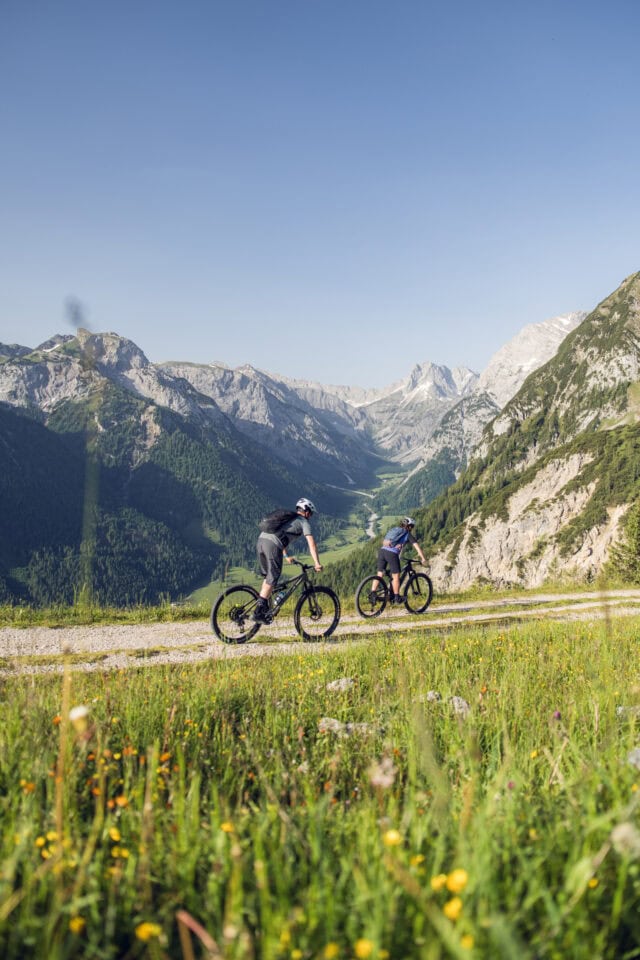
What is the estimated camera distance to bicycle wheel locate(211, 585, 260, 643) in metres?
14.1

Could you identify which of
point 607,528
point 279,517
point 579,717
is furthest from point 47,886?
point 607,528

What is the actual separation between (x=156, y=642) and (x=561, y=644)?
9.65 metres

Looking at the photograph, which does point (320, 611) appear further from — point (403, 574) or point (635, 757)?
point (635, 757)

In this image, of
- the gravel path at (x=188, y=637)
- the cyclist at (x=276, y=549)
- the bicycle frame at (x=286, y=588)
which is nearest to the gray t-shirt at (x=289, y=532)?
the cyclist at (x=276, y=549)

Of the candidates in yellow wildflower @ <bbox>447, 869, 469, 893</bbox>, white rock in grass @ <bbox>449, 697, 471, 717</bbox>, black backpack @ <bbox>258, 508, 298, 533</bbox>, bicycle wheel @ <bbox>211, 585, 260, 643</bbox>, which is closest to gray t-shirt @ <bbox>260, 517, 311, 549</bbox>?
black backpack @ <bbox>258, 508, 298, 533</bbox>

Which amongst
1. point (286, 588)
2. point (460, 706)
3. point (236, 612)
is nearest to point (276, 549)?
point (286, 588)

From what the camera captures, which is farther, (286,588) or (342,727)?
(286,588)

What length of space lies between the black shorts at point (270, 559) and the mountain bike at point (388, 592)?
188 inches

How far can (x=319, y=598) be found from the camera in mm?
15414

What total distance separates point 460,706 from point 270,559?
8.18m

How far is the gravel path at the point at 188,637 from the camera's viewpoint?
1142 cm

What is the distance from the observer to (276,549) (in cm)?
1362

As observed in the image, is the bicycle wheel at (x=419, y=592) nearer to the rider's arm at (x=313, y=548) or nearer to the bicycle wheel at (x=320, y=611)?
the bicycle wheel at (x=320, y=611)

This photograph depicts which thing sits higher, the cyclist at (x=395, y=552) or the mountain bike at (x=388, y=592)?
the cyclist at (x=395, y=552)
